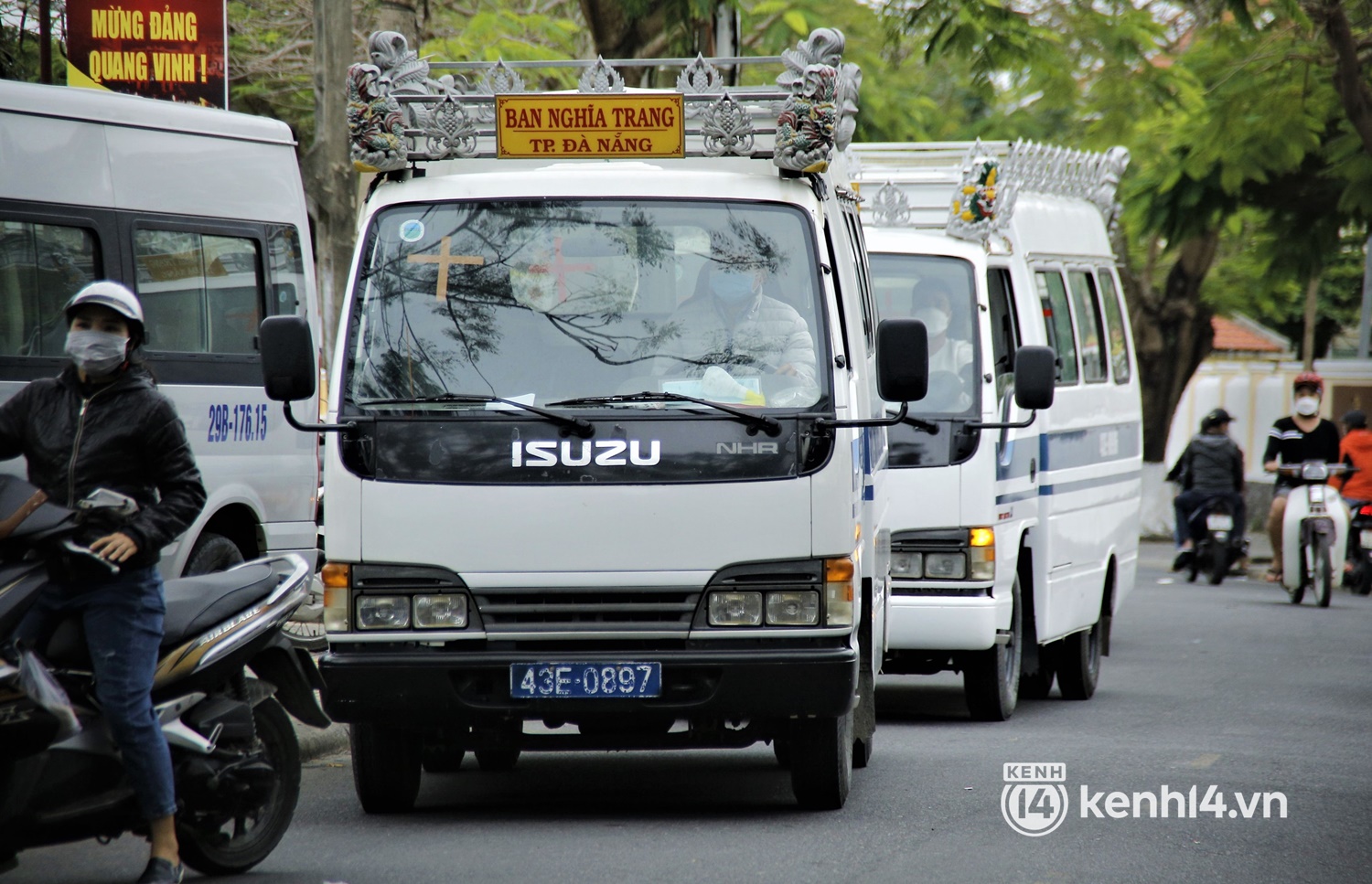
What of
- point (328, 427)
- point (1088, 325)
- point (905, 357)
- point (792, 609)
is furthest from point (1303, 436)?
point (328, 427)

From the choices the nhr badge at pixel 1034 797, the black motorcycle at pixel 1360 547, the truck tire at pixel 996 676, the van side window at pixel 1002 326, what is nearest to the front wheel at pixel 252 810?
the nhr badge at pixel 1034 797

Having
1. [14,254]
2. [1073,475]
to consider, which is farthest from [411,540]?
[1073,475]

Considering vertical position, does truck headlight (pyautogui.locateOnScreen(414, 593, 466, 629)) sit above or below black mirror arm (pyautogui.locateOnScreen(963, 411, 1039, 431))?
below

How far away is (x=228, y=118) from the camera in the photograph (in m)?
10.8

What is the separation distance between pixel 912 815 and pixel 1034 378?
6.65ft

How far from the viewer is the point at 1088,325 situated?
12320mm

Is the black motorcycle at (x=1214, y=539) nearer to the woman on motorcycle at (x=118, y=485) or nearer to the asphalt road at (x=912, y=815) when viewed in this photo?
the asphalt road at (x=912, y=815)

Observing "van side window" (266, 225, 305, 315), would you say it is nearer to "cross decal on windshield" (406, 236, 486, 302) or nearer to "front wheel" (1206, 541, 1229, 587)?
"cross decal on windshield" (406, 236, 486, 302)

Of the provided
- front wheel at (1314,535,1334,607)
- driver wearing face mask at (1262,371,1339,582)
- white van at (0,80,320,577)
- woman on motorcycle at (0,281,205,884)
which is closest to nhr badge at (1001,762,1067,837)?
woman on motorcycle at (0,281,205,884)

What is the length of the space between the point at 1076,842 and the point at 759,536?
63.8 inches

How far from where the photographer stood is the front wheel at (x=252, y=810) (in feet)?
20.1

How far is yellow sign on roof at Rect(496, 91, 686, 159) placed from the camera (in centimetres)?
737

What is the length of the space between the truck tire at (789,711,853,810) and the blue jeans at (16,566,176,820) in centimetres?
241

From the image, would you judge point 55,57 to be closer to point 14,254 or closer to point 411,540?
point 14,254
